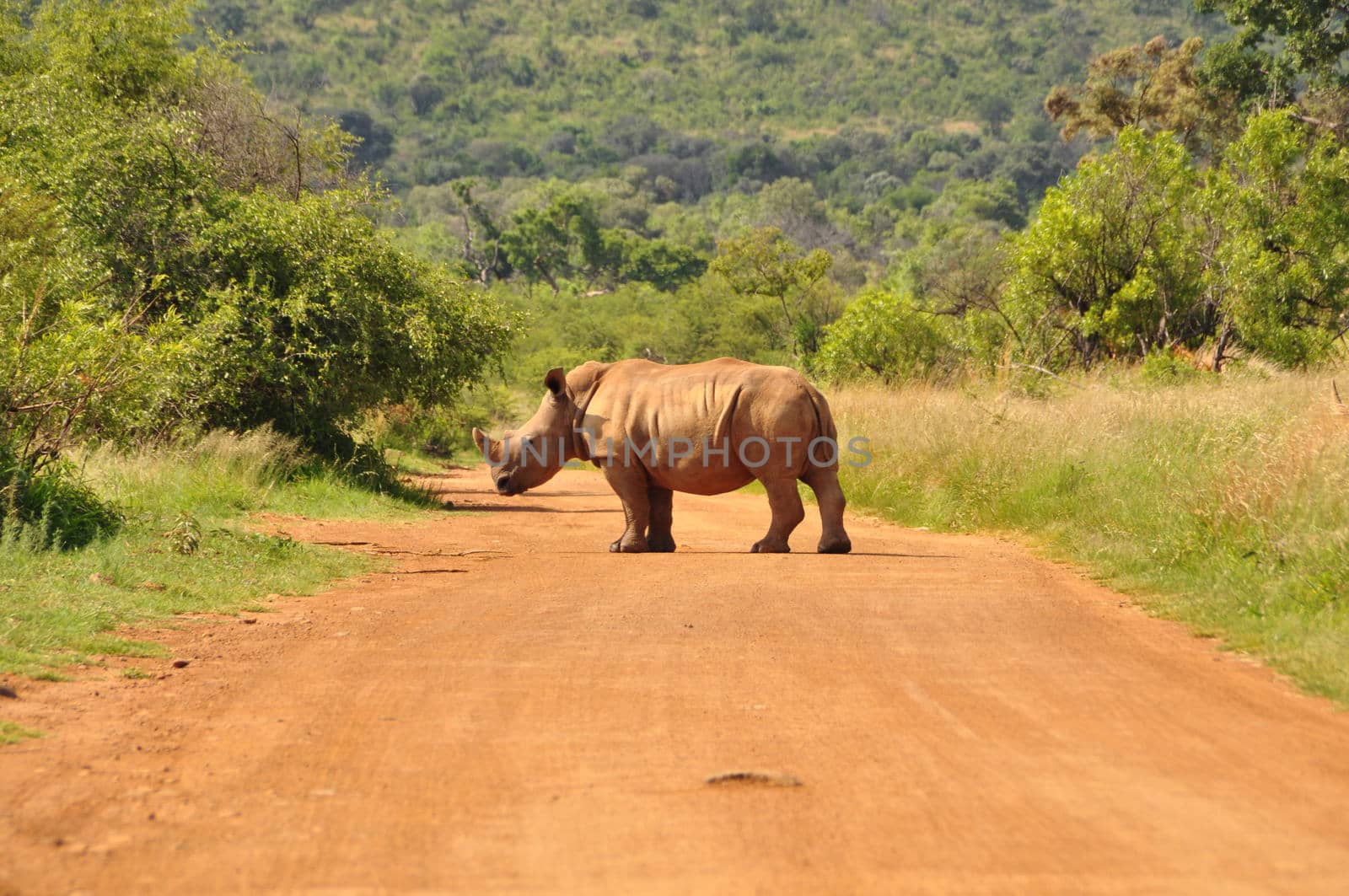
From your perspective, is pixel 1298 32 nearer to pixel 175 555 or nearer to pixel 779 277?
pixel 779 277

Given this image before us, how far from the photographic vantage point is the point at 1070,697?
18.4 feet

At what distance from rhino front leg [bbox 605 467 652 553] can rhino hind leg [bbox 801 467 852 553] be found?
1.33 metres

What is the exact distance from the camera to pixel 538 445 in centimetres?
1202

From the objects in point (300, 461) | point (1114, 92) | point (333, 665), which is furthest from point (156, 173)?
point (1114, 92)

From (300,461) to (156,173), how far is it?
3530 mm

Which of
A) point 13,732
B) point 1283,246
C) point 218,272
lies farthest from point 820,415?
point 1283,246

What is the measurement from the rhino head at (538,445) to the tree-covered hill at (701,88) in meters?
92.0

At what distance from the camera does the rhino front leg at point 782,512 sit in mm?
10984

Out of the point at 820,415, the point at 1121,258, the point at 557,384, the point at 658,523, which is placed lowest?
the point at 658,523

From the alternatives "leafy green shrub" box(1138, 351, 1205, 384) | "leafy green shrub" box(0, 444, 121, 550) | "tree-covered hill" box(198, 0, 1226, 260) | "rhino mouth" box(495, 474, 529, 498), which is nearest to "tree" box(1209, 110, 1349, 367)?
"leafy green shrub" box(1138, 351, 1205, 384)

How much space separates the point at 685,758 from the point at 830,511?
20.9 feet

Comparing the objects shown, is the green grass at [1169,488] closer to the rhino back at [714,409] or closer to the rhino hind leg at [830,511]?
the rhino hind leg at [830,511]

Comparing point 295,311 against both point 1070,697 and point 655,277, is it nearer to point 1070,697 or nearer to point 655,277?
point 1070,697

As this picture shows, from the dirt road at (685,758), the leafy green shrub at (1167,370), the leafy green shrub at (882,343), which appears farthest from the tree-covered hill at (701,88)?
the dirt road at (685,758)
